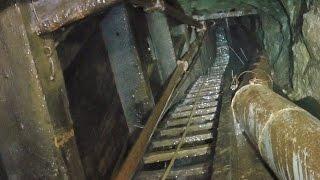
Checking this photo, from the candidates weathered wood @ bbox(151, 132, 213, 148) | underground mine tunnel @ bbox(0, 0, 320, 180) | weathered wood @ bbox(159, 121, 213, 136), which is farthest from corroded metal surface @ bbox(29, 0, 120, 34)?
weathered wood @ bbox(159, 121, 213, 136)

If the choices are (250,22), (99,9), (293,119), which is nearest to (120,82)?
(99,9)

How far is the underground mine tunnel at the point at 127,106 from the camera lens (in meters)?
2.59

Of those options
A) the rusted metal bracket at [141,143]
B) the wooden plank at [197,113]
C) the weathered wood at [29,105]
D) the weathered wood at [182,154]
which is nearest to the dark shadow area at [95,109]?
the rusted metal bracket at [141,143]

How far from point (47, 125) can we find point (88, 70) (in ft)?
6.15

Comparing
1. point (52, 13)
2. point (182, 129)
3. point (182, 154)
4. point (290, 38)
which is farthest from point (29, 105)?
point (290, 38)

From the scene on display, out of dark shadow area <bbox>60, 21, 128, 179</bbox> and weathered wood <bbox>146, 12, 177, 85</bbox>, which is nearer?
dark shadow area <bbox>60, 21, 128, 179</bbox>

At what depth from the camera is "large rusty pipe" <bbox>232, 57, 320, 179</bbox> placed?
6.87ft

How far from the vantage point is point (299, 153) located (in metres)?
2.14

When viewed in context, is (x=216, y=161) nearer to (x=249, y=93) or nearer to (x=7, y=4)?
(x=249, y=93)

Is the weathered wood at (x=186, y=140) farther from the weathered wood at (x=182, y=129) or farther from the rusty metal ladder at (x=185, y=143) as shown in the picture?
the weathered wood at (x=182, y=129)

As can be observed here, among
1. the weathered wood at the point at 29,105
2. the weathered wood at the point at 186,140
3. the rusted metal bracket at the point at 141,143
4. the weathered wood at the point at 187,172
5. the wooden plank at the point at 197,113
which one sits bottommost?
the wooden plank at the point at 197,113

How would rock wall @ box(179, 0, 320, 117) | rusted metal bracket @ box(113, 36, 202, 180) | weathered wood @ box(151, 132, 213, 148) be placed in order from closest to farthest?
rusted metal bracket @ box(113, 36, 202, 180) < weathered wood @ box(151, 132, 213, 148) < rock wall @ box(179, 0, 320, 117)

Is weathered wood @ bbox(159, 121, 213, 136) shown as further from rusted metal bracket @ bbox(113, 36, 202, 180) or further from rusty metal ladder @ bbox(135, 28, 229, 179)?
rusted metal bracket @ bbox(113, 36, 202, 180)

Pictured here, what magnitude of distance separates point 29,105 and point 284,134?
1770mm
